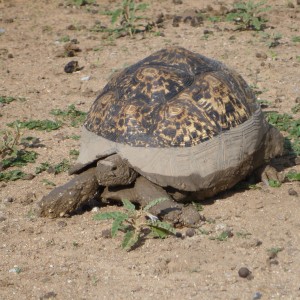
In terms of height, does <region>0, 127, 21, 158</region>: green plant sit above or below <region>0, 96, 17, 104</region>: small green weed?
above

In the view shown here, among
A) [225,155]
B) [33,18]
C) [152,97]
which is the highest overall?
[152,97]

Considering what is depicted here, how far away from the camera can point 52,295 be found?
17.0ft

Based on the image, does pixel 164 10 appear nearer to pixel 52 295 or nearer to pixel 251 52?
pixel 251 52

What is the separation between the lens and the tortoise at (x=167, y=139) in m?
6.03

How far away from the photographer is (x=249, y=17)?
36.4 feet

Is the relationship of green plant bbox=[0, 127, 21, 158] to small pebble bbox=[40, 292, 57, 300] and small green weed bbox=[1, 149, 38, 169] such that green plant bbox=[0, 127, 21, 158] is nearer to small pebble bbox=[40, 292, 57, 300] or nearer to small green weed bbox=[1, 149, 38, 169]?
small green weed bbox=[1, 149, 38, 169]

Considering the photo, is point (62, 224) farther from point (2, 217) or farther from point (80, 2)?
point (80, 2)

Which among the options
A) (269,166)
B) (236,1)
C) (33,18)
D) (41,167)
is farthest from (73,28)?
(269,166)

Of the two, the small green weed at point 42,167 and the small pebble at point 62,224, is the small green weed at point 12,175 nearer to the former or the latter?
the small green weed at point 42,167

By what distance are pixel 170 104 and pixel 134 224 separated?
104 cm

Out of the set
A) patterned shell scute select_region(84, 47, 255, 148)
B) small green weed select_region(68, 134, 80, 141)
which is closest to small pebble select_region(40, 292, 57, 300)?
patterned shell scute select_region(84, 47, 255, 148)

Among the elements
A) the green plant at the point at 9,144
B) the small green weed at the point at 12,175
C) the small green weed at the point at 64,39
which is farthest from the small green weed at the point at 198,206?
the small green weed at the point at 64,39

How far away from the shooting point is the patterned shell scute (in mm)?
6078

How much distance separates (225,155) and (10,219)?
190 centimetres
